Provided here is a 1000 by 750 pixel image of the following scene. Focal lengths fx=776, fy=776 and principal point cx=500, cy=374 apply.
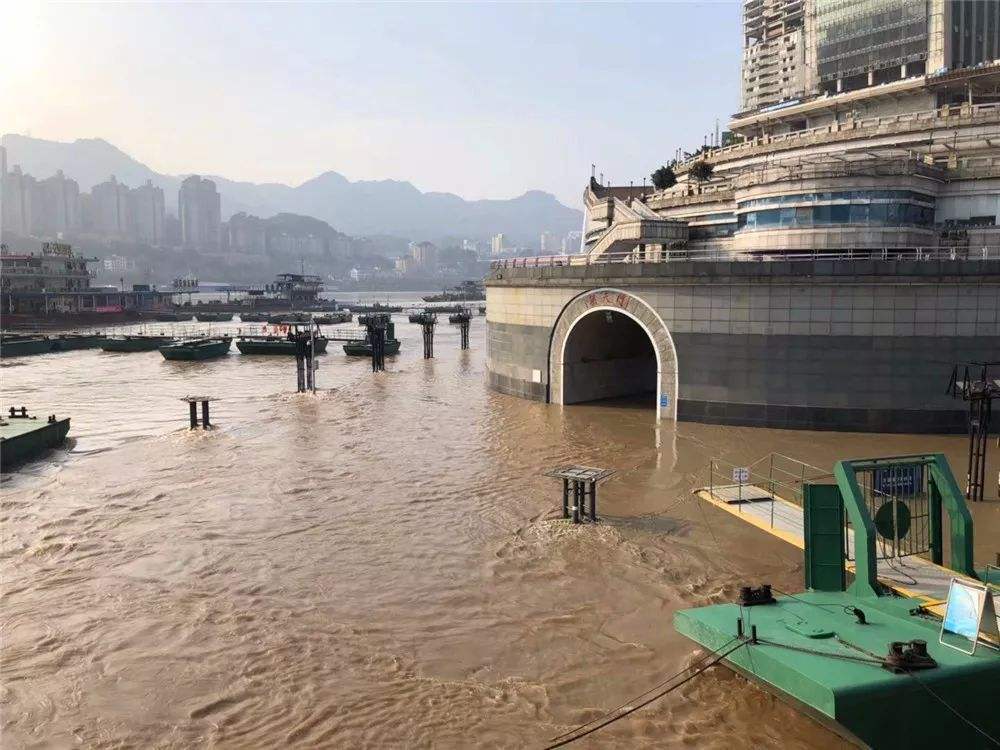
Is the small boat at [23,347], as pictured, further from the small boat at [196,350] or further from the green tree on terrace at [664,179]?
the green tree on terrace at [664,179]

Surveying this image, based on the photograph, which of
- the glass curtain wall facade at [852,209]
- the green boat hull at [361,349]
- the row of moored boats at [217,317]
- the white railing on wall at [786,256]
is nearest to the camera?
the white railing on wall at [786,256]

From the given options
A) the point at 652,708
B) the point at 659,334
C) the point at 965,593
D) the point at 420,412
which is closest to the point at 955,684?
the point at 965,593

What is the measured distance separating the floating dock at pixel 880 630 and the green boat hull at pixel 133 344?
7646 centimetres

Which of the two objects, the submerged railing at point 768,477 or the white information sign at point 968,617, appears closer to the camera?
the white information sign at point 968,617

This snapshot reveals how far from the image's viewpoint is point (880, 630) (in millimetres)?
10680

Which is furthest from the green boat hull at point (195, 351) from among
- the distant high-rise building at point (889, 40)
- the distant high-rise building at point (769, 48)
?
the distant high-rise building at point (769, 48)

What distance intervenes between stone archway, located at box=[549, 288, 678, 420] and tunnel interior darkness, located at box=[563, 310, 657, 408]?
0.36 m

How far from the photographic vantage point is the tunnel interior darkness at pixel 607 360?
118ft

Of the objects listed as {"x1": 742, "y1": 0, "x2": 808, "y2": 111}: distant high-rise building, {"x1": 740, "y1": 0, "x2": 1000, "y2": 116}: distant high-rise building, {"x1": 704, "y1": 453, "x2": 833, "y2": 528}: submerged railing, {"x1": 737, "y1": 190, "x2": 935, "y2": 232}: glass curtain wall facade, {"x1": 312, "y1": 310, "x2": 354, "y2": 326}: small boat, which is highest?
{"x1": 742, "y1": 0, "x2": 808, "y2": 111}: distant high-rise building

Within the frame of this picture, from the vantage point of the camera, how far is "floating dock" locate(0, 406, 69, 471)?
26.3 meters

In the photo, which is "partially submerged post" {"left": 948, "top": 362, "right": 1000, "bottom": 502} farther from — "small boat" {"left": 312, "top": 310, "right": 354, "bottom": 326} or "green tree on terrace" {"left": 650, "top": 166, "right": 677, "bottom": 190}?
"small boat" {"left": 312, "top": 310, "right": 354, "bottom": 326}

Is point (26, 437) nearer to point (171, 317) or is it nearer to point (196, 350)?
point (196, 350)

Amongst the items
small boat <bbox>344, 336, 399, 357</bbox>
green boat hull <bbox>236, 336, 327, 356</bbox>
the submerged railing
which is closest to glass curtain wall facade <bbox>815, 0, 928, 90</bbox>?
small boat <bbox>344, 336, 399, 357</bbox>

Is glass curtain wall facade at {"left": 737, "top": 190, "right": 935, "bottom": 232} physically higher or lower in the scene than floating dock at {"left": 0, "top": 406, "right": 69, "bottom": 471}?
higher
